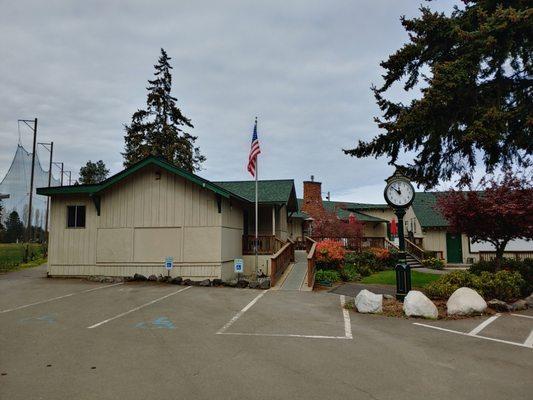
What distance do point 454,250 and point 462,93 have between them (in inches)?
777

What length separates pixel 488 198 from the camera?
12.3 meters

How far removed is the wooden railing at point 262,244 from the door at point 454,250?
53.3ft

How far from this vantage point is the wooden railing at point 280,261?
606 inches

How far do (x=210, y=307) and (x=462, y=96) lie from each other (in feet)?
35.2

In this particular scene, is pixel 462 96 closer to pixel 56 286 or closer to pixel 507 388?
pixel 507 388

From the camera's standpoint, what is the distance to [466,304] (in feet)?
32.2

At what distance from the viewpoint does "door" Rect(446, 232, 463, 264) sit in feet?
97.2

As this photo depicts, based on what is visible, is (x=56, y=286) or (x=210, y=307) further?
(x=56, y=286)

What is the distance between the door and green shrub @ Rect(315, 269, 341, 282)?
1649 centimetres

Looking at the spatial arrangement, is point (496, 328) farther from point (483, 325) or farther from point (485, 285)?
point (485, 285)

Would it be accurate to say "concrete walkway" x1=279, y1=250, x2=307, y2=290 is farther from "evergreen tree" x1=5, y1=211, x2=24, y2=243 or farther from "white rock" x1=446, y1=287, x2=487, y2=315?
"evergreen tree" x1=5, y1=211, x2=24, y2=243

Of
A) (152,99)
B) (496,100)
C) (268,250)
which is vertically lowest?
(268,250)

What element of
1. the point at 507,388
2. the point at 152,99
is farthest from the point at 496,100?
the point at 152,99

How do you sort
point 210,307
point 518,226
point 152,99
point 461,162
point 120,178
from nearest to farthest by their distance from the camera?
point 210,307 → point 518,226 → point 461,162 → point 120,178 → point 152,99
